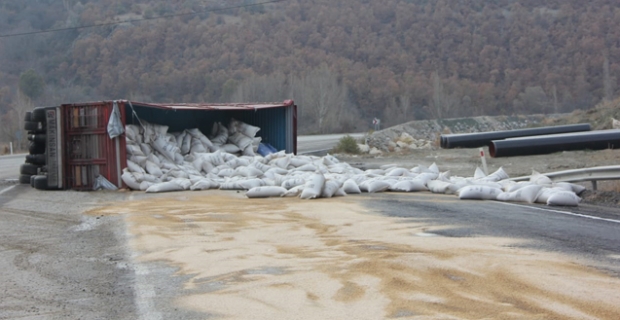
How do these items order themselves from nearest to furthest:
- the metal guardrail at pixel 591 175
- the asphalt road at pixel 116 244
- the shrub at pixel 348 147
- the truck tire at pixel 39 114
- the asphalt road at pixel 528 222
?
1. the asphalt road at pixel 116 244
2. the asphalt road at pixel 528 222
3. the metal guardrail at pixel 591 175
4. the truck tire at pixel 39 114
5. the shrub at pixel 348 147

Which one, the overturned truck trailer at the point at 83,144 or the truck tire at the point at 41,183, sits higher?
the overturned truck trailer at the point at 83,144

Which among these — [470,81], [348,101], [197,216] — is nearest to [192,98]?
[348,101]

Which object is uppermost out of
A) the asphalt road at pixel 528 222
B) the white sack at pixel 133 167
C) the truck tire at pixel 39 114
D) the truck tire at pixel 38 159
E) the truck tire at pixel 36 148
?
the truck tire at pixel 39 114

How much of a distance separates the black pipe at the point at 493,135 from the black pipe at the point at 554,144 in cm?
314

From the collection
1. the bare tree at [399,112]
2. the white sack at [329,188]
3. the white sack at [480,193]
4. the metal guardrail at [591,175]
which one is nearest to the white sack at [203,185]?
the white sack at [329,188]

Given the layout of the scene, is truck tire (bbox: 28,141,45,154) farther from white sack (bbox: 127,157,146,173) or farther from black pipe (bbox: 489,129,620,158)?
black pipe (bbox: 489,129,620,158)

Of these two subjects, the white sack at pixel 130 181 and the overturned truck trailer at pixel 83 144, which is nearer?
the white sack at pixel 130 181

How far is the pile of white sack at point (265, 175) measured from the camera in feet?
46.3

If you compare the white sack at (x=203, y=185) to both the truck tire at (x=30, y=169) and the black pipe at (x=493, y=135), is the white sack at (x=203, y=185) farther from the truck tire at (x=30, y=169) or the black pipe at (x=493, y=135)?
the black pipe at (x=493, y=135)

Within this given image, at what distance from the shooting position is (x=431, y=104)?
74.5 metres

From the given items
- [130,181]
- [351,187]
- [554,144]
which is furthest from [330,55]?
[351,187]

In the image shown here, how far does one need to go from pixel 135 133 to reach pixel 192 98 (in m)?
56.4

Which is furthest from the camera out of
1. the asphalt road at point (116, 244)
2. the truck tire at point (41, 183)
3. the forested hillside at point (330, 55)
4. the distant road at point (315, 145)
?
the forested hillside at point (330, 55)

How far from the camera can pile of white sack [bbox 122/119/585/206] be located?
14.1m
